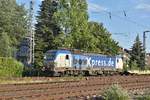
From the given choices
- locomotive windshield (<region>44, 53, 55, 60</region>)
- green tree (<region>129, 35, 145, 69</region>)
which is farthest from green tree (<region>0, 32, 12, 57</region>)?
green tree (<region>129, 35, 145, 69</region>)

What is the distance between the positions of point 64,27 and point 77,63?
74.5 ft

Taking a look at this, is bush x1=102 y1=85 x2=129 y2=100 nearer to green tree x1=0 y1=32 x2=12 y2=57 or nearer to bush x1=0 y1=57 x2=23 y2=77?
bush x1=0 y1=57 x2=23 y2=77

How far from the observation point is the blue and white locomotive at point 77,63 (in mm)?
49125

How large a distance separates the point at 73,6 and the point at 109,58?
16.2m

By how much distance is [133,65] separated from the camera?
92188mm

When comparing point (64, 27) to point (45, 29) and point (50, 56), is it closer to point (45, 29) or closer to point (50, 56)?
point (45, 29)

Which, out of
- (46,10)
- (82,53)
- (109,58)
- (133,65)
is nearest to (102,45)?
(133,65)

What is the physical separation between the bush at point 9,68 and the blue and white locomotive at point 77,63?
3.25 metres

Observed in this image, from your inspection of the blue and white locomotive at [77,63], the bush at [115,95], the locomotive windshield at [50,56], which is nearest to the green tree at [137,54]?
the blue and white locomotive at [77,63]

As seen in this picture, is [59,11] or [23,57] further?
[23,57]

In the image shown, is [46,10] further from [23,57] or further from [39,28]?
[23,57]

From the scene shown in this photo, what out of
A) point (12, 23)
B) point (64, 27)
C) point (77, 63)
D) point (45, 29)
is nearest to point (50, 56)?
point (77, 63)

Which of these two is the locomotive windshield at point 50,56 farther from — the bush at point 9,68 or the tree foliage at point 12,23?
the tree foliage at point 12,23

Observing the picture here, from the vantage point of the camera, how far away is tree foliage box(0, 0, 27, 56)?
80.9m
